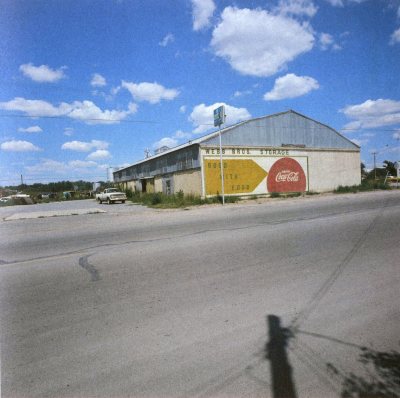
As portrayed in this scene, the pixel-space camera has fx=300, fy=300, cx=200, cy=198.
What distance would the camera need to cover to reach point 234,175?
27.5 meters

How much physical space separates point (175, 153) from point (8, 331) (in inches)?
1121

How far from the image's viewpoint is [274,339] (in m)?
3.18

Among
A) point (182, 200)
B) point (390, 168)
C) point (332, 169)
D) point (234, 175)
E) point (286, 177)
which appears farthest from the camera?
point (390, 168)

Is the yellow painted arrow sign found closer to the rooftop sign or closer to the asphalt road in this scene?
the rooftop sign

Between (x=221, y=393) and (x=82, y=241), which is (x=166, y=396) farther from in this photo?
(x=82, y=241)

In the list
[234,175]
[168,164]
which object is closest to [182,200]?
[234,175]

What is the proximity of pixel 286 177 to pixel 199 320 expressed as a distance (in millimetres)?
29161

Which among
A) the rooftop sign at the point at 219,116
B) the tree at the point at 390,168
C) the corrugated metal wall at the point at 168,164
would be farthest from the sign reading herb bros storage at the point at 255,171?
the tree at the point at 390,168

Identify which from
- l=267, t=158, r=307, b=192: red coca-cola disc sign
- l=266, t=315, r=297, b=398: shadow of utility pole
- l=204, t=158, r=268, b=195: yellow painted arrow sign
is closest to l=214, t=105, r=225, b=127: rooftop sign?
l=204, t=158, r=268, b=195: yellow painted arrow sign

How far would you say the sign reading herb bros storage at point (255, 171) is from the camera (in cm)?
2647

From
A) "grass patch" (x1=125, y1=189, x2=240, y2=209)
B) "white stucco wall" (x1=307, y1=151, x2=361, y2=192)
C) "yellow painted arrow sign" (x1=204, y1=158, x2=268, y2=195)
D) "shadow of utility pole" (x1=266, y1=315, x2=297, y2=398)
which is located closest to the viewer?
"shadow of utility pole" (x1=266, y1=315, x2=297, y2=398)

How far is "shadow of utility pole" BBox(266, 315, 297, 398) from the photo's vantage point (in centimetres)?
246

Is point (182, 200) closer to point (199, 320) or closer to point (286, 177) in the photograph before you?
point (286, 177)

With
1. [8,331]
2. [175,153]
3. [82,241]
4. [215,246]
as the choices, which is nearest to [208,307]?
[8,331]
